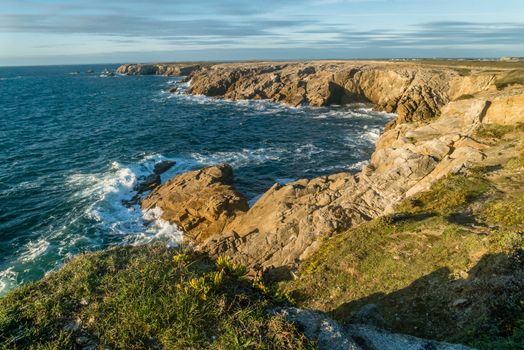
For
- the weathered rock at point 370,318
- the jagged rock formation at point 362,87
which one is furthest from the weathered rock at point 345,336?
the jagged rock formation at point 362,87

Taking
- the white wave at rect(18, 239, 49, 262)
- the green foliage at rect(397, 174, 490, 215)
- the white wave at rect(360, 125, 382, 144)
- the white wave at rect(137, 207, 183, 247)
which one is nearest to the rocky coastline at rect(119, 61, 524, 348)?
the green foliage at rect(397, 174, 490, 215)

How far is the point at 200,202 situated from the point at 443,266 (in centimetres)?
2001

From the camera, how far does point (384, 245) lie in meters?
13.1

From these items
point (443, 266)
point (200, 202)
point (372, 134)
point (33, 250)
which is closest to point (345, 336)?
Answer: point (443, 266)

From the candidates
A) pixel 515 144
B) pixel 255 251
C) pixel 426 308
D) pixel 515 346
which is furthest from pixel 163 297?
pixel 515 144

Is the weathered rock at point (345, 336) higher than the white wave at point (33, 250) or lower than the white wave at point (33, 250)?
higher

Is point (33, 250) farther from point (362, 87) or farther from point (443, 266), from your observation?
point (362, 87)

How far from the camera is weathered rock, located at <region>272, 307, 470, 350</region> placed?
5332 millimetres

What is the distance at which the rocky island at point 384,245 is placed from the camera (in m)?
6.31

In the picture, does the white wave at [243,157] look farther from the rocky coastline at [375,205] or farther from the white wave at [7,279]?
the white wave at [7,279]

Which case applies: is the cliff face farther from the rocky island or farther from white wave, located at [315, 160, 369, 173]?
white wave, located at [315, 160, 369, 173]

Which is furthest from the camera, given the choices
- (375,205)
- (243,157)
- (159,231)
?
(243,157)

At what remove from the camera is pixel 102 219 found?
93.6ft

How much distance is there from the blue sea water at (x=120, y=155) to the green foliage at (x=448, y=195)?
56.0 ft
